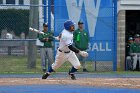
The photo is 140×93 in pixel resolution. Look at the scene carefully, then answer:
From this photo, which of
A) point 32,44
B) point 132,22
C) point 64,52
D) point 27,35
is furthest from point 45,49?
point 132,22

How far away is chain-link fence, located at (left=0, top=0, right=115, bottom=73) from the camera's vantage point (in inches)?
798

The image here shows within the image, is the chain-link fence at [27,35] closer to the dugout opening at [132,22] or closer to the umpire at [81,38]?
the umpire at [81,38]

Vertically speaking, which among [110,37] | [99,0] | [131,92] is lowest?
[131,92]

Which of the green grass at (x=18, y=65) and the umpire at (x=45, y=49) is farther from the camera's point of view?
the green grass at (x=18, y=65)

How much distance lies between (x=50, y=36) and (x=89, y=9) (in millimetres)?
2539

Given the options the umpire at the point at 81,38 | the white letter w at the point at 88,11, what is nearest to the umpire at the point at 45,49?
the umpire at the point at 81,38

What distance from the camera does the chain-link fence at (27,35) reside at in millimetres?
20266

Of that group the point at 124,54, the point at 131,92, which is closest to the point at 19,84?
the point at 131,92

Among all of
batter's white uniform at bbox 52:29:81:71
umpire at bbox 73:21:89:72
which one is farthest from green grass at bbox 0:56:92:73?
batter's white uniform at bbox 52:29:81:71

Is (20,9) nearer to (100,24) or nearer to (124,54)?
(100,24)

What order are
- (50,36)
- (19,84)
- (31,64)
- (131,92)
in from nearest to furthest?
(131,92), (19,84), (50,36), (31,64)

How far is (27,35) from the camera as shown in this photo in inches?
811

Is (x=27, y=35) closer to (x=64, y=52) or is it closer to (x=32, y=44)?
(x=32, y=44)

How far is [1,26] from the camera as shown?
803 inches
